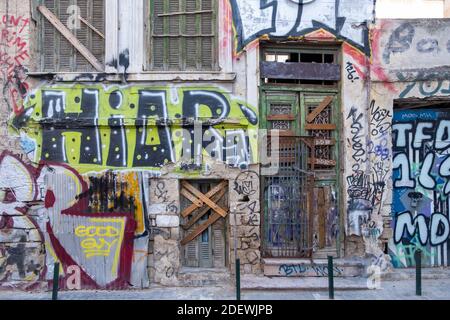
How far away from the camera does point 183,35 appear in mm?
9281

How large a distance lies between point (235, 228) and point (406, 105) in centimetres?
425

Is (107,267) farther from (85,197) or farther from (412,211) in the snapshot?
(412,211)

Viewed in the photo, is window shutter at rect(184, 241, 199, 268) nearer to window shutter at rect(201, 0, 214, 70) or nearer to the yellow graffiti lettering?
the yellow graffiti lettering

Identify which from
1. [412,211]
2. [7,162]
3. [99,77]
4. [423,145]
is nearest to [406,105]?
[423,145]

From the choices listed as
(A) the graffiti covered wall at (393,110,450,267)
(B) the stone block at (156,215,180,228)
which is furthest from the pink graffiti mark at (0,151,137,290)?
(A) the graffiti covered wall at (393,110,450,267)

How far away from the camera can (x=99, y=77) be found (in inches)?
355

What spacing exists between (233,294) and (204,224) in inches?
59.1

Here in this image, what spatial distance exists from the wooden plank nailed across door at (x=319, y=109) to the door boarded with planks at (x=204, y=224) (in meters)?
2.04

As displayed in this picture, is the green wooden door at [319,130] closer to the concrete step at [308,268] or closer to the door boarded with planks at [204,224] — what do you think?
the concrete step at [308,268]

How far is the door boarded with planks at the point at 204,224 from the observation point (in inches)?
357

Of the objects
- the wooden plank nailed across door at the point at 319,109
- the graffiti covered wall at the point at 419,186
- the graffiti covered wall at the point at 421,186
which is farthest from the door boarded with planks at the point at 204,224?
the graffiti covered wall at the point at 421,186

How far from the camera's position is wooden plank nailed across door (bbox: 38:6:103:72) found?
922cm

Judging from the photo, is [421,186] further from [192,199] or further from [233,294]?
[192,199]

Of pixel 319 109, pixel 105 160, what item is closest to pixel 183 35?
pixel 105 160
